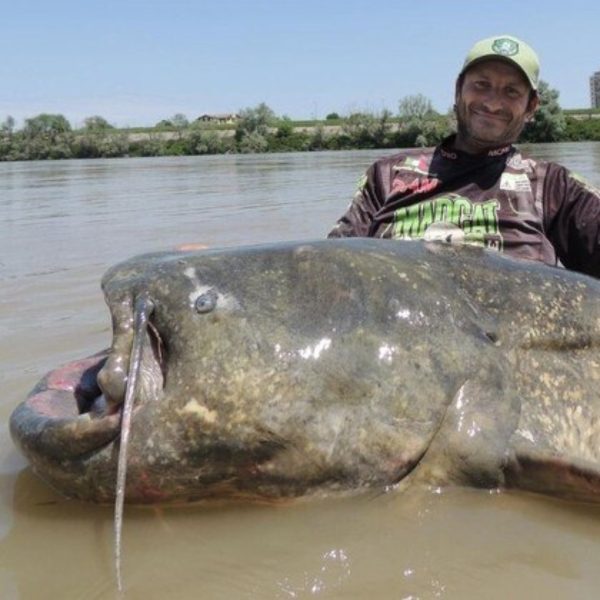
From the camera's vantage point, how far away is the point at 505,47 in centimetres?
399

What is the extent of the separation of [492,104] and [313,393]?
7.31 feet

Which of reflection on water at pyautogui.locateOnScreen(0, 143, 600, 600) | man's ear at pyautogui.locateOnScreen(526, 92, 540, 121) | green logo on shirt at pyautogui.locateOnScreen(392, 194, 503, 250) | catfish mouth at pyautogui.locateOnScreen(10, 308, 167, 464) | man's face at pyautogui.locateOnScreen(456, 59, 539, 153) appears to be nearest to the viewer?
reflection on water at pyautogui.locateOnScreen(0, 143, 600, 600)

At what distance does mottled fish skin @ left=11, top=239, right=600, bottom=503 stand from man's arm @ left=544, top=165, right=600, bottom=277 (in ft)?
4.21

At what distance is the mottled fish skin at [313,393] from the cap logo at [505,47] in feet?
5.50

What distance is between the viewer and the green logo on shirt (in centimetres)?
392

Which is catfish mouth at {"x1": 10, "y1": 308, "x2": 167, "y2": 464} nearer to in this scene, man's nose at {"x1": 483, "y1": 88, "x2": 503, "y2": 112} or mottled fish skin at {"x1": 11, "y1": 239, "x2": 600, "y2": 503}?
mottled fish skin at {"x1": 11, "y1": 239, "x2": 600, "y2": 503}

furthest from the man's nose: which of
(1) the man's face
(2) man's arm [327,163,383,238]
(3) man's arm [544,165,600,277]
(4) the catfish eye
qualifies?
(4) the catfish eye

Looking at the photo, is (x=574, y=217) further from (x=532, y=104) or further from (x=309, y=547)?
(x=309, y=547)

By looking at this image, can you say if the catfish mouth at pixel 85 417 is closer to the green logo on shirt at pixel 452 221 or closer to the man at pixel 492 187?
the green logo on shirt at pixel 452 221

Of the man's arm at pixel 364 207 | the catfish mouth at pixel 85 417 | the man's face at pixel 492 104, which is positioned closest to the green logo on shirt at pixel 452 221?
the man's arm at pixel 364 207

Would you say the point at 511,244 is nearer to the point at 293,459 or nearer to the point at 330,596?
the point at 293,459

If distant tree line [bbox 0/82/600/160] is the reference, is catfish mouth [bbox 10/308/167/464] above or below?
below

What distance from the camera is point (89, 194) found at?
18500 millimetres

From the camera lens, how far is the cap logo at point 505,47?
156 inches
